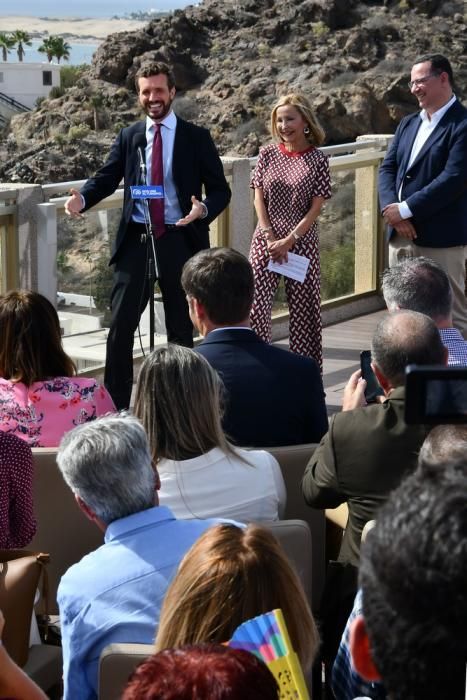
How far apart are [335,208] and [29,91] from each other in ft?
358

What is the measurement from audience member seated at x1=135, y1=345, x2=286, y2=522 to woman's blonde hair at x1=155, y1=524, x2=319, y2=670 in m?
1.08

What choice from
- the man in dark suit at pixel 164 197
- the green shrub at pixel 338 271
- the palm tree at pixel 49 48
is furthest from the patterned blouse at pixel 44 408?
the palm tree at pixel 49 48

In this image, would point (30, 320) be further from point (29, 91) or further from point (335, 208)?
point (29, 91)

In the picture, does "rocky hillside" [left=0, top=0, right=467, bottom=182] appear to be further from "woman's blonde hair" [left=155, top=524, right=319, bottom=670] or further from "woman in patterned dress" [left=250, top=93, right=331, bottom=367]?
"woman's blonde hair" [left=155, top=524, right=319, bottom=670]

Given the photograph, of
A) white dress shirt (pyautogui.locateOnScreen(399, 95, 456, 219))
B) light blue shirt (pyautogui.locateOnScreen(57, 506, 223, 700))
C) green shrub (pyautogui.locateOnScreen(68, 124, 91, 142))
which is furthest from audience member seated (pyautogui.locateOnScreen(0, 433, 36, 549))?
green shrub (pyautogui.locateOnScreen(68, 124, 91, 142))

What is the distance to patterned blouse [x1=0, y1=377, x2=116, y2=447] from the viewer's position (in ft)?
13.0

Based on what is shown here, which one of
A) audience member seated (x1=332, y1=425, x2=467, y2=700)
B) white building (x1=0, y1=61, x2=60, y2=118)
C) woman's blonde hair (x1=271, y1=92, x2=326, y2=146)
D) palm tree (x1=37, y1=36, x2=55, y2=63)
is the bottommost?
audience member seated (x1=332, y1=425, x2=467, y2=700)

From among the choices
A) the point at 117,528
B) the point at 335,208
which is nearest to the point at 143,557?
the point at 117,528

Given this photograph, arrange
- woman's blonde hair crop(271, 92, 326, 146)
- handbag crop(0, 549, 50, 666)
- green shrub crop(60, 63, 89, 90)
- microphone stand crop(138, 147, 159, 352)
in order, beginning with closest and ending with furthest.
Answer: handbag crop(0, 549, 50, 666)
microphone stand crop(138, 147, 159, 352)
woman's blonde hair crop(271, 92, 326, 146)
green shrub crop(60, 63, 89, 90)

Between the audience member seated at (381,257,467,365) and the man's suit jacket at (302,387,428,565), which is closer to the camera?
the man's suit jacket at (302,387,428,565)

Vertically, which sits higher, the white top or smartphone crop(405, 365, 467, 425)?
smartphone crop(405, 365, 467, 425)

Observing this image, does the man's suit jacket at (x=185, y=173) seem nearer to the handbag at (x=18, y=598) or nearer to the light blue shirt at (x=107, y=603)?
the handbag at (x=18, y=598)

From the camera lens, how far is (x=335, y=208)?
9477 millimetres

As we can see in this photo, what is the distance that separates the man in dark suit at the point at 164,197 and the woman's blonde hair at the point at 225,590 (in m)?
3.96
